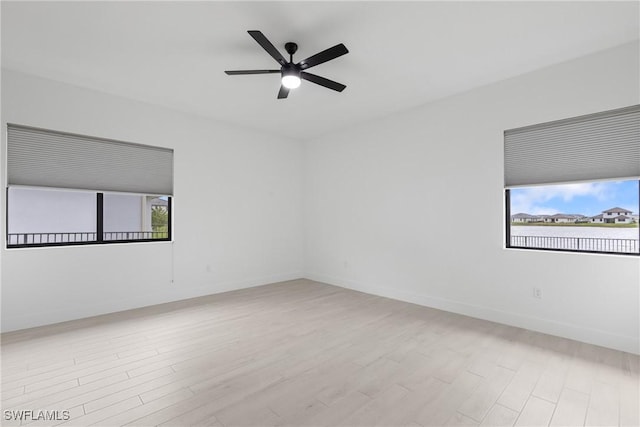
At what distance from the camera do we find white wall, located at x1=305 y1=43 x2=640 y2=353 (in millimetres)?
2896

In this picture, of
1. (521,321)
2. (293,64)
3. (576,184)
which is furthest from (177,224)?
(576,184)

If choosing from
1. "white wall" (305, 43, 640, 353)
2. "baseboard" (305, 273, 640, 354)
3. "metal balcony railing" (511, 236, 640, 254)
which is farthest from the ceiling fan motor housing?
"baseboard" (305, 273, 640, 354)

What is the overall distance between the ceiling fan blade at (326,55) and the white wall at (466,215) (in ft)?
7.18

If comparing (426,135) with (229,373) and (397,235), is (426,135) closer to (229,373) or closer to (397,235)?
(397,235)

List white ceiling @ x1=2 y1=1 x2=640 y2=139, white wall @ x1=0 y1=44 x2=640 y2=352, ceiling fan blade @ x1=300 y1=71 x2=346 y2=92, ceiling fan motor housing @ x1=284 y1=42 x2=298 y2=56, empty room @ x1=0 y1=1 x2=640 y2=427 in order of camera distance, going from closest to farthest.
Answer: empty room @ x1=0 y1=1 x2=640 y2=427
white ceiling @ x1=2 y1=1 x2=640 y2=139
ceiling fan motor housing @ x1=284 y1=42 x2=298 y2=56
ceiling fan blade @ x1=300 y1=71 x2=346 y2=92
white wall @ x1=0 y1=44 x2=640 y2=352

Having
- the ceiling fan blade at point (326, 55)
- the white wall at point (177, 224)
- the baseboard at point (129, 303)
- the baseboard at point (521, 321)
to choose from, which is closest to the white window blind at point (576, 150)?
the baseboard at point (521, 321)

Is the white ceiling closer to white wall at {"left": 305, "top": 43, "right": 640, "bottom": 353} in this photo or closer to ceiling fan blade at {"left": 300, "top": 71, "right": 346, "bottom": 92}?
ceiling fan blade at {"left": 300, "top": 71, "right": 346, "bottom": 92}

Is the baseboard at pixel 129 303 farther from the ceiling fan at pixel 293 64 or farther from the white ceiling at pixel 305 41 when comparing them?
the ceiling fan at pixel 293 64

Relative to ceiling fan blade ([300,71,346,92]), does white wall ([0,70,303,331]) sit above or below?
below

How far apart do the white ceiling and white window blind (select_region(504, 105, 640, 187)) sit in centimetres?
66

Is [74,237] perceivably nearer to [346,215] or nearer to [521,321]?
[346,215]

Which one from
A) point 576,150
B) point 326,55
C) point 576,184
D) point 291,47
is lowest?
point 576,184

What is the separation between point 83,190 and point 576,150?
18.3 ft

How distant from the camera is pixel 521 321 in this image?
3350 millimetres
